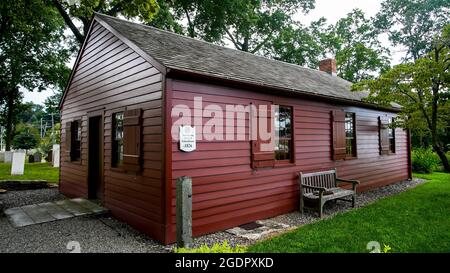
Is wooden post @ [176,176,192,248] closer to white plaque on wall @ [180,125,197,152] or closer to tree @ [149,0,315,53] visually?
white plaque on wall @ [180,125,197,152]

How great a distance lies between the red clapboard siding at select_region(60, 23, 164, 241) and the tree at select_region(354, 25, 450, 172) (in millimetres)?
6904

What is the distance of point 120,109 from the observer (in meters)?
6.68

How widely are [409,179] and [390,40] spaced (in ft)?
77.9

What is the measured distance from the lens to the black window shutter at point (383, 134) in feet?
37.2

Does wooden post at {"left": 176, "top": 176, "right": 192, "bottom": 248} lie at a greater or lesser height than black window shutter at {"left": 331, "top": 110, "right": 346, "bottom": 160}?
lesser

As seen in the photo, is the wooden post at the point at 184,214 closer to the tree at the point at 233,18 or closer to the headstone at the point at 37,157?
the tree at the point at 233,18

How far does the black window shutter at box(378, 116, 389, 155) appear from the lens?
11352 millimetres

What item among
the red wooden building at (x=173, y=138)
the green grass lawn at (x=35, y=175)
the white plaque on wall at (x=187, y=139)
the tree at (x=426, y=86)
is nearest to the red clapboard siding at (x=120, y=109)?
the red wooden building at (x=173, y=138)

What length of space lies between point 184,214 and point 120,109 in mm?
4269

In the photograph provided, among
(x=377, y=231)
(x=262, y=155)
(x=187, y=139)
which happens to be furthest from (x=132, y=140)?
(x=377, y=231)

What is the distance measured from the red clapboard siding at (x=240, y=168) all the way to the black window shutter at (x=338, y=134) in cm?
16

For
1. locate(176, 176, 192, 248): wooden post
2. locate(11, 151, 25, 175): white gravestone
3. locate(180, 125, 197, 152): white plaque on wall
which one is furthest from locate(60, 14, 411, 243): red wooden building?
locate(11, 151, 25, 175): white gravestone

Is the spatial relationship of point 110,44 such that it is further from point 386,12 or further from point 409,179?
point 386,12

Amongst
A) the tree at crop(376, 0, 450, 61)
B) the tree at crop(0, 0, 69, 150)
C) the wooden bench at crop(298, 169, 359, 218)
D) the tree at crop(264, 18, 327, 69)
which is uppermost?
the tree at crop(376, 0, 450, 61)
